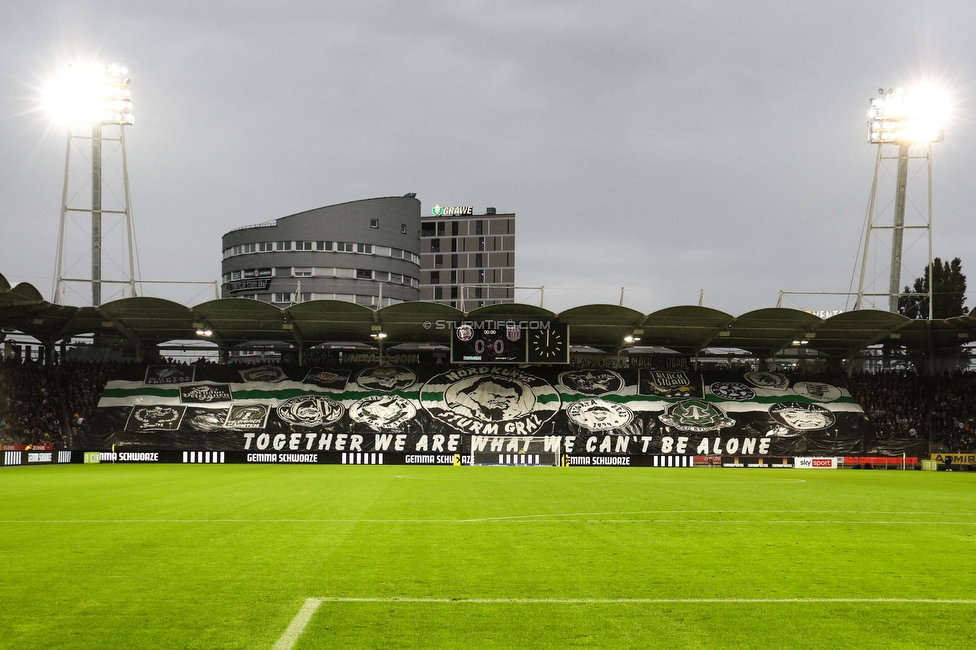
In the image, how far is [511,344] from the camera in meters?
45.4

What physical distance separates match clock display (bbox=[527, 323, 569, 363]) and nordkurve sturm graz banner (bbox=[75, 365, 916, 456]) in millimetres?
4164

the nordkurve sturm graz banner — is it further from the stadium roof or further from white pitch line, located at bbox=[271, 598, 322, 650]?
white pitch line, located at bbox=[271, 598, 322, 650]

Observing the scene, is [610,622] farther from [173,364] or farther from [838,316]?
[173,364]

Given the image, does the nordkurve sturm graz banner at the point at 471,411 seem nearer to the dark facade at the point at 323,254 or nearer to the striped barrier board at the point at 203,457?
the striped barrier board at the point at 203,457

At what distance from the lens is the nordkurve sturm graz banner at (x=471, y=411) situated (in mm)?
44344

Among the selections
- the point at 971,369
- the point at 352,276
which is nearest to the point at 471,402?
the point at 971,369

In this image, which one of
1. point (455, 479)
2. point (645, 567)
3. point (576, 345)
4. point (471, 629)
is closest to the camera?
point (471, 629)

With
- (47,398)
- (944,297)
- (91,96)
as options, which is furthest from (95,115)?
(944,297)

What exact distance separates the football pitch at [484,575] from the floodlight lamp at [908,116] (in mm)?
36941

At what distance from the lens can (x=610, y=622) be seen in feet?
22.9

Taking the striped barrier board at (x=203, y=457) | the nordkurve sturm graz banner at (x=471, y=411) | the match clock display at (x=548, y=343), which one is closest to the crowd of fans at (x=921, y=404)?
the nordkurve sturm graz banner at (x=471, y=411)

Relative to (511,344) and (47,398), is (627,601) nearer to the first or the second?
(511,344)

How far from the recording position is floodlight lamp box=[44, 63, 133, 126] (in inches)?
1673

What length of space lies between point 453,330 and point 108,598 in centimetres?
3793
